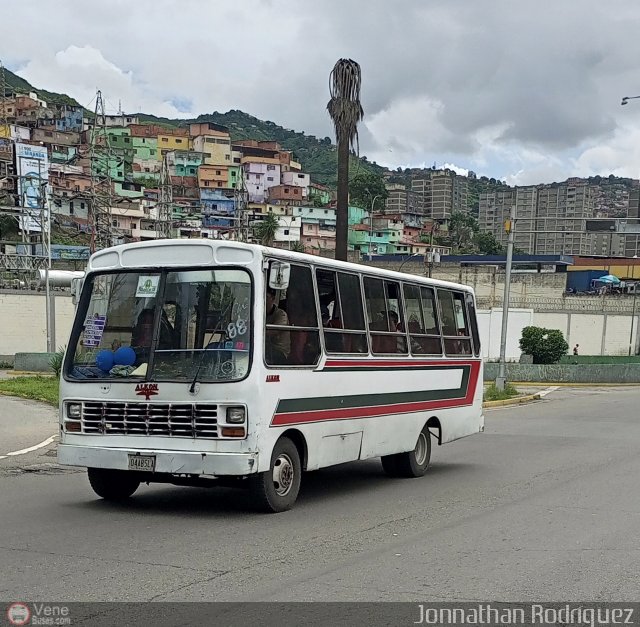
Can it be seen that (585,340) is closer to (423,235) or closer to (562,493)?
(562,493)

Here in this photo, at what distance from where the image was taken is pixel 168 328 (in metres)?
8.97

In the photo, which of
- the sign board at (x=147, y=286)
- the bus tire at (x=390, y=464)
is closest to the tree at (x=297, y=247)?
the bus tire at (x=390, y=464)

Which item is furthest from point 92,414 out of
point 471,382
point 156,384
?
point 471,382

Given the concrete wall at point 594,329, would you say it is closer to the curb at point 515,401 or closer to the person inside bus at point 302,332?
the curb at point 515,401

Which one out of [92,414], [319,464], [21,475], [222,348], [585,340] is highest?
[222,348]

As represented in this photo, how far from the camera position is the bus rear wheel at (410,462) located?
1229cm

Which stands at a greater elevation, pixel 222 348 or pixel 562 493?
pixel 222 348

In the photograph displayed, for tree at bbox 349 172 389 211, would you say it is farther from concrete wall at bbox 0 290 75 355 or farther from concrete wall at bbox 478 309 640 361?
concrete wall at bbox 0 290 75 355

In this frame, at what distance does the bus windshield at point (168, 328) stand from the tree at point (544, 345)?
120 feet

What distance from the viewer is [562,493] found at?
10.9 metres

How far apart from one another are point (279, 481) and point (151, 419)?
4.88 feet

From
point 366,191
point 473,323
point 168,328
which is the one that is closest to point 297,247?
point 366,191

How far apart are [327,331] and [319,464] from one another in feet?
4.92

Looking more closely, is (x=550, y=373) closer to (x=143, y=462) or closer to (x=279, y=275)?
(x=279, y=275)
